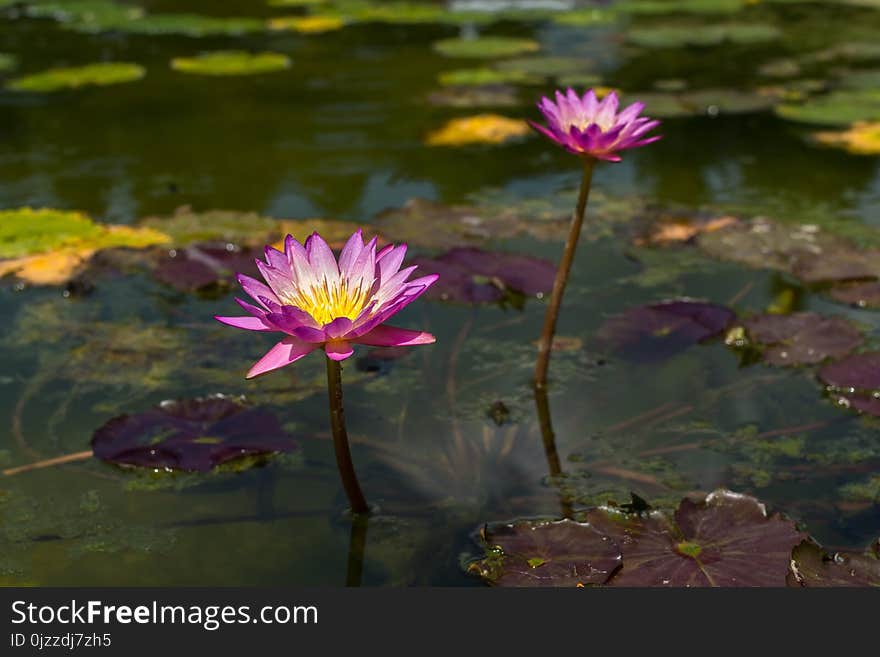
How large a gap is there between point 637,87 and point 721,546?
3427 millimetres

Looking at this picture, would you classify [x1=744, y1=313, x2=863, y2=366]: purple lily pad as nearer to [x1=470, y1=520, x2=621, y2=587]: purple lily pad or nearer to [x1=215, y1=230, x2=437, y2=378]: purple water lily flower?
[x1=470, y1=520, x2=621, y2=587]: purple lily pad

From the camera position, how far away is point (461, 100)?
4.54m

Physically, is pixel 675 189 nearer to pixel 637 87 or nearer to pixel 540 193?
pixel 540 193

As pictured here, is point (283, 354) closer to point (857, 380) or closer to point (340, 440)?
point (340, 440)

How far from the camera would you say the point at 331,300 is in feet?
5.36

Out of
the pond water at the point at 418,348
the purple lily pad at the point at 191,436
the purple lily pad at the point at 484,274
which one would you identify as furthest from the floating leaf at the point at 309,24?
the purple lily pad at the point at 191,436

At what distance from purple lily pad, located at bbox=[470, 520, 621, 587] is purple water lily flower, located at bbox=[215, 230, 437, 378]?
14.9 inches

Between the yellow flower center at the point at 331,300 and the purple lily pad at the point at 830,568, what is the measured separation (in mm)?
755

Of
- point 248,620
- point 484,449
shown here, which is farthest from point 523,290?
point 248,620

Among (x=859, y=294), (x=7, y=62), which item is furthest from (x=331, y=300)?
(x=7, y=62)

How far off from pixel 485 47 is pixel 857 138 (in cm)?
223

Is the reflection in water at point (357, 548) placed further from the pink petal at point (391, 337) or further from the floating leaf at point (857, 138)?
the floating leaf at point (857, 138)

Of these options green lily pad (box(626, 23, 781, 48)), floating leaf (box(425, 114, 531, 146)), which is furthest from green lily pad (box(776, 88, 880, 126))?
green lily pad (box(626, 23, 781, 48))

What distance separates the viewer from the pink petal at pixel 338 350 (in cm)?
152
